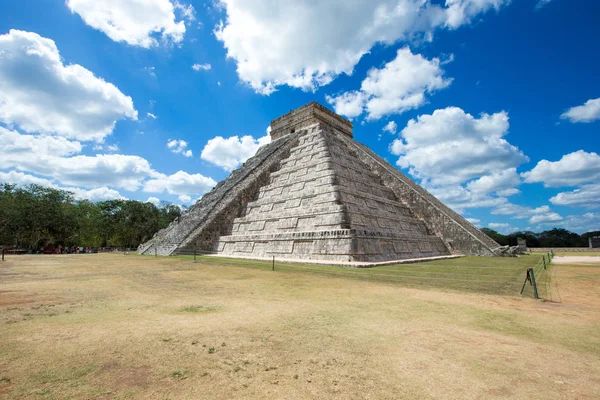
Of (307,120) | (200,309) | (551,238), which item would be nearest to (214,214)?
(307,120)

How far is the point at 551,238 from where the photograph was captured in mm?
49031

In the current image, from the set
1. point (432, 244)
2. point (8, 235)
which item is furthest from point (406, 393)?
point (8, 235)

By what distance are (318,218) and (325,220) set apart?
0.52 meters

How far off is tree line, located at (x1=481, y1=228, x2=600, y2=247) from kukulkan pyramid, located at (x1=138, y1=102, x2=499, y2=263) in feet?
103

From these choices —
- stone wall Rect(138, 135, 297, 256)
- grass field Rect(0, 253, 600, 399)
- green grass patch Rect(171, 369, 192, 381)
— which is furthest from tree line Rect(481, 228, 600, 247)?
green grass patch Rect(171, 369, 192, 381)

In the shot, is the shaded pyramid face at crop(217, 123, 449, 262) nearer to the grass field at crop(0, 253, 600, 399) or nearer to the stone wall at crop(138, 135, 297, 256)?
the stone wall at crop(138, 135, 297, 256)

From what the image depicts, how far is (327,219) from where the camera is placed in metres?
13.3

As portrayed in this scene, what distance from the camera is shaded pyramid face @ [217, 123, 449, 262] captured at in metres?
12.5

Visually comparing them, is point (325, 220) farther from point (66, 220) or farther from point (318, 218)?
point (66, 220)

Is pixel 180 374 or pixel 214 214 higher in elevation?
pixel 214 214

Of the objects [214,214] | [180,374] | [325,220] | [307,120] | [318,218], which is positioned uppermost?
[307,120]

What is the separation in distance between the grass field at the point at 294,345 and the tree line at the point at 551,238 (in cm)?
4738

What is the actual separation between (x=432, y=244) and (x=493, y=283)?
10.3 metres

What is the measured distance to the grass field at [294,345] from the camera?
2404mm
